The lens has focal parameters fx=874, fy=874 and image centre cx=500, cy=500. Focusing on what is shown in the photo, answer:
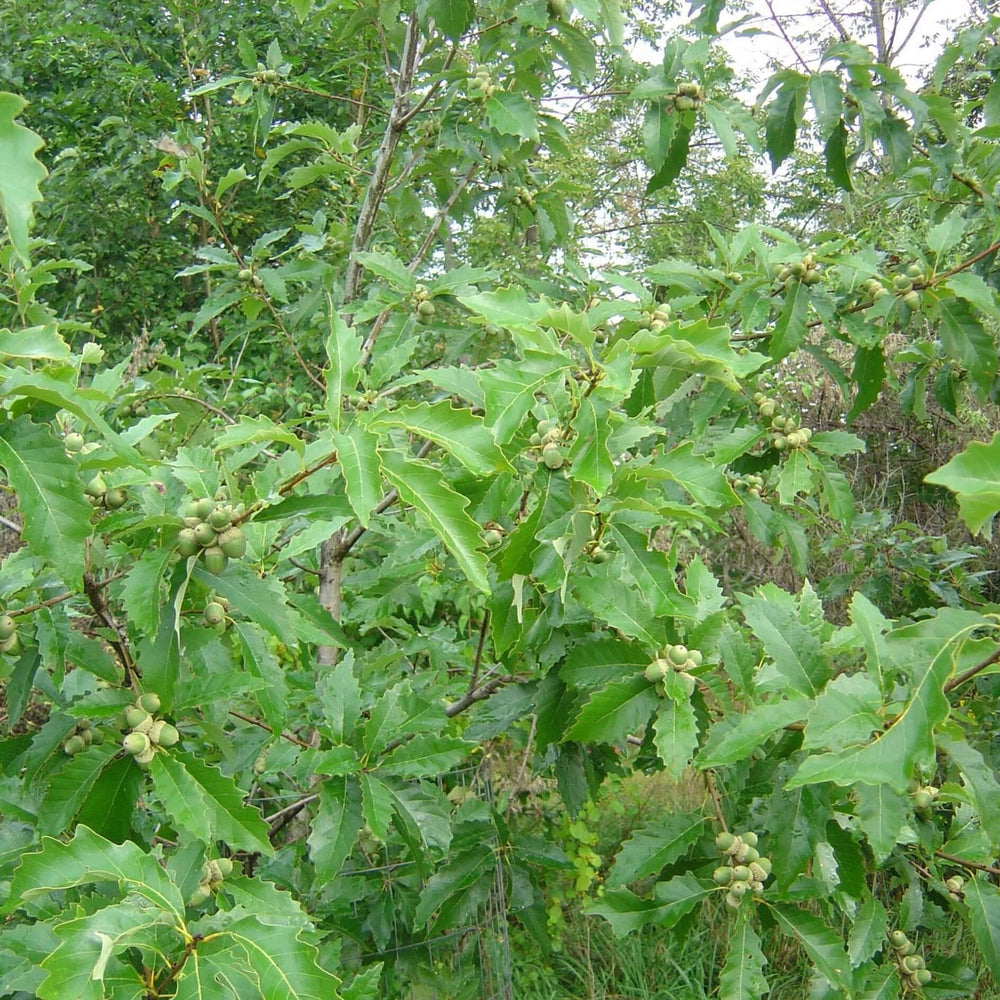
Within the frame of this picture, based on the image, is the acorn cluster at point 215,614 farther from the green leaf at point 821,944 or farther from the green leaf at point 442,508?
the green leaf at point 821,944

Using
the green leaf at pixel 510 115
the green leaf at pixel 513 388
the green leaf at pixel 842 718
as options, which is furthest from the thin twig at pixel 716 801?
the green leaf at pixel 510 115

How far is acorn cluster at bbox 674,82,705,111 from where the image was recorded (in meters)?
2.04

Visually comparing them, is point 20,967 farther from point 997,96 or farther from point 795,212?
point 795,212

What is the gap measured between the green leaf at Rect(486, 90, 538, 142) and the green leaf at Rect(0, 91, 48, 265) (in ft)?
5.47

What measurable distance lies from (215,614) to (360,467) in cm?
40

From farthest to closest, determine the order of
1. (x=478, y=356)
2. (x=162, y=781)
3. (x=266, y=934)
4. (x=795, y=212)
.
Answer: (x=795, y=212) < (x=478, y=356) < (x=162, y=781) < (x=266, y=934)

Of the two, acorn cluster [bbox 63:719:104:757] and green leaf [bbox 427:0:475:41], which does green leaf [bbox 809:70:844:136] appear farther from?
acorn cluster [bbox 63:719:104:757]

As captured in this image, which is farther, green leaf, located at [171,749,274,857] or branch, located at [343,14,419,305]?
branch, located at [343,14,419,305]

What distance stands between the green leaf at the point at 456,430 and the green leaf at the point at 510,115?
4.41 feet

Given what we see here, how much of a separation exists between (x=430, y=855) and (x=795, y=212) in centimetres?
1146

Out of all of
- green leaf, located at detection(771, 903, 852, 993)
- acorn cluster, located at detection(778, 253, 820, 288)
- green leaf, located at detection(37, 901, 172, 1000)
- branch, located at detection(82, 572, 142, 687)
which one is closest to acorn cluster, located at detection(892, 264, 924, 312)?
acorn cluster, located at detection(778, 253, 820, 288)

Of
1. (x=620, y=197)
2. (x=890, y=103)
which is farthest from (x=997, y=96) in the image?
(x=620, y=197)

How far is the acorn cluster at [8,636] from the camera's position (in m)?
1.28

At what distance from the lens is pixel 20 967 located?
1.23 metres
